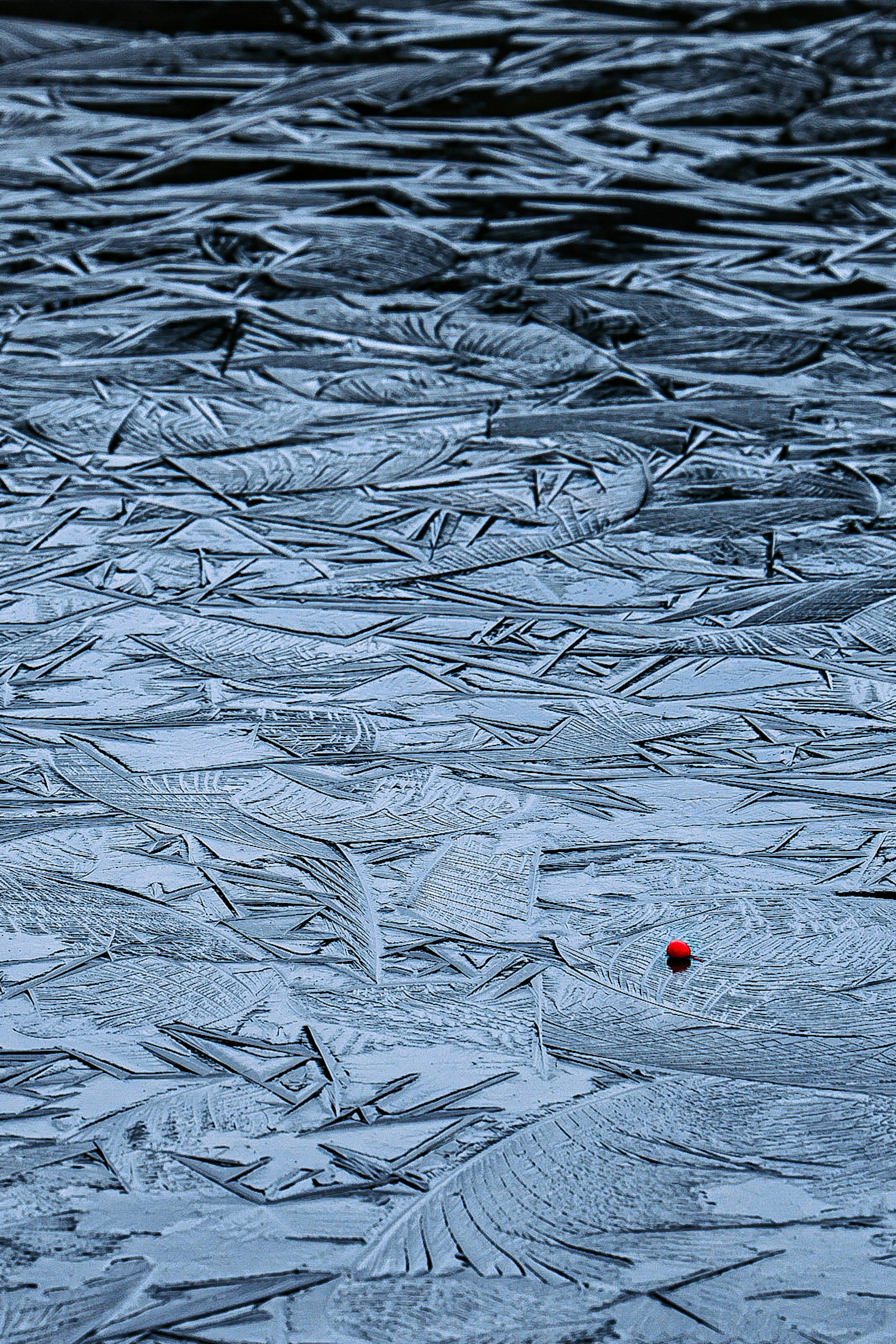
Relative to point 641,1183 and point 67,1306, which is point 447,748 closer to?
point 641,1183

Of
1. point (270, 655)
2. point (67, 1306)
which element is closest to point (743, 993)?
point (67, 1306)

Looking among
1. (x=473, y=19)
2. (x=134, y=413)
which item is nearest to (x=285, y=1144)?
(x=134, y=413)

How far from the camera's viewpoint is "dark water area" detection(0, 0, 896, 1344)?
2.72ft

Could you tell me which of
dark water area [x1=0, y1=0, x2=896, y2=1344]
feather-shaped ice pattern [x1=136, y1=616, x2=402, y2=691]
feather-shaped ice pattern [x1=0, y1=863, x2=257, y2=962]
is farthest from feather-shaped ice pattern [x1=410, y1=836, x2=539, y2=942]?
feather-shaped ice pattern [x1=136, y1=616, x2=402, y2=691]

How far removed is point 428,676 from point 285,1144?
0.61 meters

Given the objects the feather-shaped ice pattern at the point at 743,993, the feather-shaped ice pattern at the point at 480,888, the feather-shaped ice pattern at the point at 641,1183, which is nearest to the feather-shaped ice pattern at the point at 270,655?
the feather-shaped ice pattern at the point at 480,888

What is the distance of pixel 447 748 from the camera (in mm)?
1308

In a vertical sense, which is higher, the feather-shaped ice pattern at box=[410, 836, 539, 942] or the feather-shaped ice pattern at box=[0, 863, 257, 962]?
the feather-shaped ice pattern at box=[0, 863, 257, 962]

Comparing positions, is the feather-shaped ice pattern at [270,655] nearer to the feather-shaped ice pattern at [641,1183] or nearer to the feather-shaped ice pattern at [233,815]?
the feather-shaped ice pattern at [233,815]

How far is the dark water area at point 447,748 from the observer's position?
831 millimetres

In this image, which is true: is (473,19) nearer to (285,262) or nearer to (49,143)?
(49,143)

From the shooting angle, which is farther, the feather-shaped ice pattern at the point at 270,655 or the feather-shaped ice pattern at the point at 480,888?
the feather-shaped ice pattern at the point at 270,655

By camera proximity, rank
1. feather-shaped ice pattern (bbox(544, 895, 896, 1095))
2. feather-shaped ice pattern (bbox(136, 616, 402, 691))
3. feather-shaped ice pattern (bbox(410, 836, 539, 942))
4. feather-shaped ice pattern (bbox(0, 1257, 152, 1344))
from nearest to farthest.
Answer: feather-shaped ice pattern (bbox(0, 1257, 152, 1344)) → feather-shaped ice pattern (bbox(544, 895, 896, 1095)) → feather-shaped ice pattern (bbox(410, 836, 539, 942)) → feather-shaped ice pattern (bbox(136, 616, 402, 691))

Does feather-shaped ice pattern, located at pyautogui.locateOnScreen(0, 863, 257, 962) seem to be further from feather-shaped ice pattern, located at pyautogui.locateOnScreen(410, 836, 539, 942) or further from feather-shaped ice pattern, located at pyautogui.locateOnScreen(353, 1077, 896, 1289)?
feather-shaped ice pattern, located at pyautogui.locateOnScreen(353, 1077, 896, 1289)
